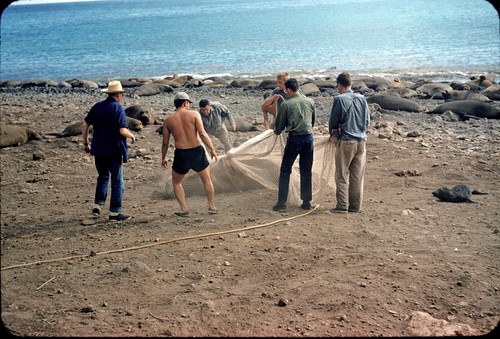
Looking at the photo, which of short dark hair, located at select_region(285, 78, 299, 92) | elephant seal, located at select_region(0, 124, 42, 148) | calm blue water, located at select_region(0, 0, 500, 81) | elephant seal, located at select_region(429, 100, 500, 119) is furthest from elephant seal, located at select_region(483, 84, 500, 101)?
elephant seal, located at select_region(0, 124, 42, 148)

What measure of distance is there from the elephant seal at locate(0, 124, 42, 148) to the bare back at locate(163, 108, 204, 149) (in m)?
6.13

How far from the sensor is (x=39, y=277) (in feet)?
22.9

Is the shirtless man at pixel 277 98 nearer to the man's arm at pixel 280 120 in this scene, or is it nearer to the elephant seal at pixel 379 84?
the man's arm at pixel 280 120

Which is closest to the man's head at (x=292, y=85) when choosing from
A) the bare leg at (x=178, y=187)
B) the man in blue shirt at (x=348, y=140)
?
the man in blue shirt at (x=348, y=140)

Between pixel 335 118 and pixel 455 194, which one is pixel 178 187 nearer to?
pixel 335 118

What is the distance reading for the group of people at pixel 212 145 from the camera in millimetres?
8766

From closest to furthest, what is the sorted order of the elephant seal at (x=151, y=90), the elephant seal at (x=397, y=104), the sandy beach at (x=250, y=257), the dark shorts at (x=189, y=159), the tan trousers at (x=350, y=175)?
the sandy beach at (x=250, y=257)
the dark shorts at (x=189, y=159)
the tan trousers at (x=350, y=175)
the elephant seal at (x=397, y=104)
the elephant seal at (x=151, y=90)

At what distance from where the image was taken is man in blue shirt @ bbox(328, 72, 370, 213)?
9.13 metres

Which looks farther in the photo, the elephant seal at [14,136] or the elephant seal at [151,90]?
the elephant seal at [151,90]

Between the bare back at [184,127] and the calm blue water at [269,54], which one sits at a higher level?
the bare back at [184,127]

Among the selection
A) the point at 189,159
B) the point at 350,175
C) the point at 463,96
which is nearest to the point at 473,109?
the point at 463,96

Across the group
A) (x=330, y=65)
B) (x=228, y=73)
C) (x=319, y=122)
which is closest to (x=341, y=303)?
(x=319, y=122)

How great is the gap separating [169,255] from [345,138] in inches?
127

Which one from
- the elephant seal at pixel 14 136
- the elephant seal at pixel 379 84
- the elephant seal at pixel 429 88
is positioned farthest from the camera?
the elephant seal at pixel 379 84
